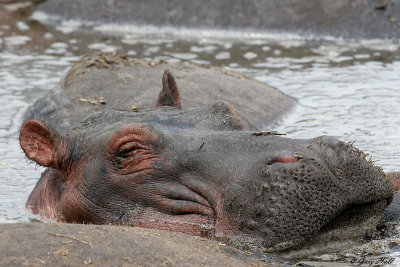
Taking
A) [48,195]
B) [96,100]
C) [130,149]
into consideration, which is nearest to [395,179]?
[130,149]

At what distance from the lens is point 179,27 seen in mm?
12664

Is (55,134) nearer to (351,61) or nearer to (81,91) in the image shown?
(81,91)

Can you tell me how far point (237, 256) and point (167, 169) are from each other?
0.81 meters

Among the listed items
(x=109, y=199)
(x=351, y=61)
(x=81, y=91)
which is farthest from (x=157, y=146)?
(x=351, y=61)

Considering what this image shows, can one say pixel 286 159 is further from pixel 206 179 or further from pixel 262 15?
pixel 262 15

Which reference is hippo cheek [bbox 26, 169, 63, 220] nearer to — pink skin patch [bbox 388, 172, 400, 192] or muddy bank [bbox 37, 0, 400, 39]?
pink skin patch [bbox 388, 172, 400, 192]

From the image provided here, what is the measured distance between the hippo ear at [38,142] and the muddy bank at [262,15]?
766 cm

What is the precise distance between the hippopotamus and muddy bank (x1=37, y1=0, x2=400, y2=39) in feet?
22.5

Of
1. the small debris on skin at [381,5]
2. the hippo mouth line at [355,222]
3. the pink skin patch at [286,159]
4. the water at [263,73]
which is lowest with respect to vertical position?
the water at [263,73]

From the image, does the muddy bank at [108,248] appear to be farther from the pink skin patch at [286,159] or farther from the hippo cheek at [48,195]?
the hippo cheek at [48,195]

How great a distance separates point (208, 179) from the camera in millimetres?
4160

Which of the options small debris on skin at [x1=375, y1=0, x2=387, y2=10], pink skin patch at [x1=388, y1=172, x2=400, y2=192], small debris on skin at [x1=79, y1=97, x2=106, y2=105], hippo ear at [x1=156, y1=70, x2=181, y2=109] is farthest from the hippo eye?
small debris on skin at [x1=375, y1=0, x2=387, y2=10]

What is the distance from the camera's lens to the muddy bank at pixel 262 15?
11.7 meters

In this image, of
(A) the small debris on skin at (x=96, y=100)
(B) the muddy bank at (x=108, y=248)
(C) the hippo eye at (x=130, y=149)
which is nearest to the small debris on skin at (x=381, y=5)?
(A) the small debris on skin at (x=96, y=100)
